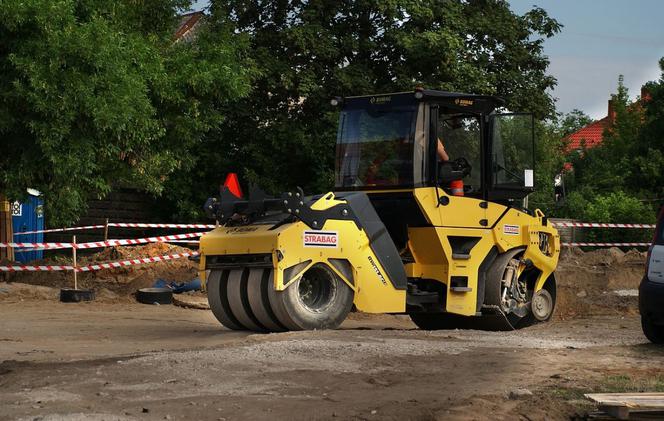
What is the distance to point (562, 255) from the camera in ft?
96.2

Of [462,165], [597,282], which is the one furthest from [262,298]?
[597,282]

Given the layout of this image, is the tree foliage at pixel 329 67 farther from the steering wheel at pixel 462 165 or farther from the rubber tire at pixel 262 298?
the rubber tire at pixel 262 298

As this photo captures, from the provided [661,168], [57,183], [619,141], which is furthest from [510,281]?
→ [619,141]

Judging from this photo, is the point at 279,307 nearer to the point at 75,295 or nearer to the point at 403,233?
the point at 403,233

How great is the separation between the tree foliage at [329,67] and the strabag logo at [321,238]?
1882 cm

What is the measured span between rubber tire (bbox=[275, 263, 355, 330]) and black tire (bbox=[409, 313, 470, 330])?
268 centimetres

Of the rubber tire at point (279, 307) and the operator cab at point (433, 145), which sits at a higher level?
the operator cab at point (433, 145)

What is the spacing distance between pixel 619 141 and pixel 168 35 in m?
34.4

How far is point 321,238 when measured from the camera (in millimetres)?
12805

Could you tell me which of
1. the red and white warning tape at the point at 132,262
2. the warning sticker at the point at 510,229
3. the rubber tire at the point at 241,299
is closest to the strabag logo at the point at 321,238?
the rubber tire at the point at 241,299

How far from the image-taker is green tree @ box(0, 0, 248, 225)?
2042cm

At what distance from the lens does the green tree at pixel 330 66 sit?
105 feet

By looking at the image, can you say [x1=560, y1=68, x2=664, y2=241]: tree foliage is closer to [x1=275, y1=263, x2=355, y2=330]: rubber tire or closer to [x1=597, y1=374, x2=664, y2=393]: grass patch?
[x1=275, y1=263, x2=355, y2=330]: rubber tire

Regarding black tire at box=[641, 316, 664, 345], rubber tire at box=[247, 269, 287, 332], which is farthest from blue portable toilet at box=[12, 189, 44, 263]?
black tire at box=[641, 316, 664, 345]
